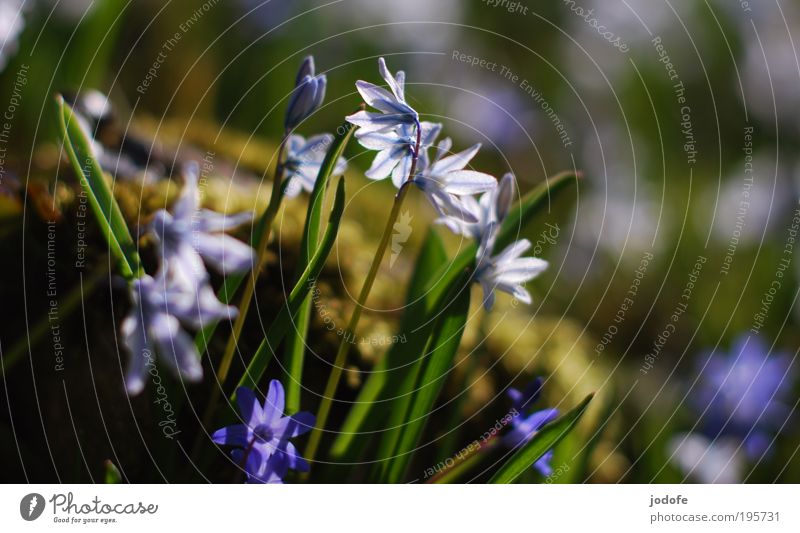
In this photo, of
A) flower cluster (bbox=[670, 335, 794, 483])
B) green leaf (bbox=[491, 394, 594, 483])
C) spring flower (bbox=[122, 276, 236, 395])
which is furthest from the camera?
flower cluster (bbox=[670, 335, 794, 483])

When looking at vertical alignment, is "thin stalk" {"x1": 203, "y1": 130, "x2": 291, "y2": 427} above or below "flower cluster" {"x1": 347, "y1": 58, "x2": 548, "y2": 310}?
below

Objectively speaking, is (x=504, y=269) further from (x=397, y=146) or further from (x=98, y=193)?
(x=98, y=193)

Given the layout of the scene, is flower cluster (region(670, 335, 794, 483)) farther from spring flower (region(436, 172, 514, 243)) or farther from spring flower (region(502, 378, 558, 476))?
spring flower (region(436, 172, 514, 243))

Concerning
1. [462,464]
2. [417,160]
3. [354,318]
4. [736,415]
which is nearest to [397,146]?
[417,160]

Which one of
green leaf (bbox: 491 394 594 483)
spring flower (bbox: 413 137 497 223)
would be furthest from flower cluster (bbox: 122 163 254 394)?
green leaf (bbox: 491 394 594 483)

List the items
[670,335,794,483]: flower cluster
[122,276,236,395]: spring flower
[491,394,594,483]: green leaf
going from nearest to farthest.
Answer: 1. [122,276,236,395]: spring flower
2. [491,394,594,483]: green leaf
3. [670,335,794,483]: flower cluster

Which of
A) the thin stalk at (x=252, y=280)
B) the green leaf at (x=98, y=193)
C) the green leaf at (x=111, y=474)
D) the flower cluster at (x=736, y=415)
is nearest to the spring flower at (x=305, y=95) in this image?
the thin stalk at (x=252, y=280)

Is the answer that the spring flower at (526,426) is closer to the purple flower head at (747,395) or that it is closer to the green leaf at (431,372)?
the green leaf at (431,372)
